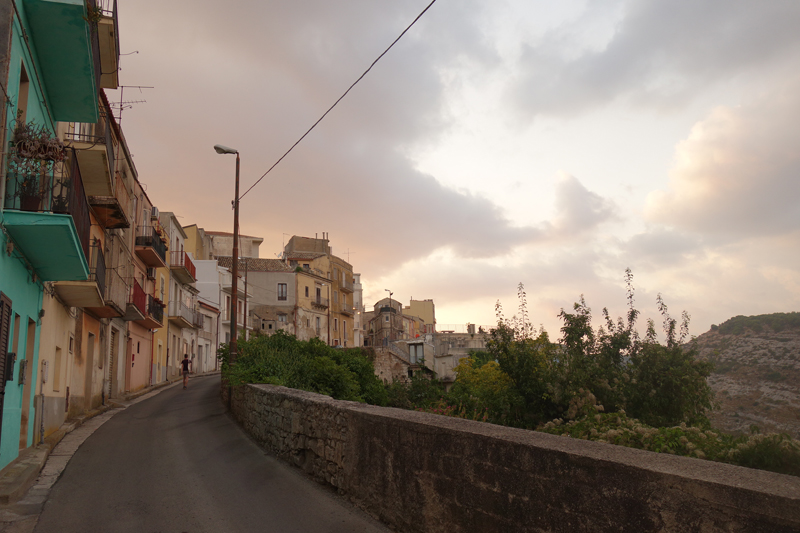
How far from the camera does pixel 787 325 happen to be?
27922mm

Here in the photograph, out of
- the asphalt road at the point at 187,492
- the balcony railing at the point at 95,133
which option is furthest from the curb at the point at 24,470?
the balcony railing at the point at 95,133

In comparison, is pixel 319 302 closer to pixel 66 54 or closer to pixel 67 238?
pixel 66 54

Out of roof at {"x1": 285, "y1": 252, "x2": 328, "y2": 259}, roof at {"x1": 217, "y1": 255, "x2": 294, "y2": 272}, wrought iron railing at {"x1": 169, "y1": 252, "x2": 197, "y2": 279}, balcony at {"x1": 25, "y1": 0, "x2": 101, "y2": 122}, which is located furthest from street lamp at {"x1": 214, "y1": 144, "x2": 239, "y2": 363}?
roof at {"x1": 285, "y1": 252, "x2": 328, "y2": 259}

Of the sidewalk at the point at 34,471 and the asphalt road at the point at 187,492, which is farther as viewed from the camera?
the sidewalk at the point at 34,471

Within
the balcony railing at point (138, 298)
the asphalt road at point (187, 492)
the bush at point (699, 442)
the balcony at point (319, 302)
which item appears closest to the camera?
the bush at point (699, 442)

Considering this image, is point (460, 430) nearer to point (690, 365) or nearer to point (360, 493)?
point (360, 493)

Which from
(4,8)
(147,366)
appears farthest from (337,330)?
(4,8)

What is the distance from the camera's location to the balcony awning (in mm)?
8391

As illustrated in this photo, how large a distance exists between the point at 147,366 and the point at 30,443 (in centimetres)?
1918

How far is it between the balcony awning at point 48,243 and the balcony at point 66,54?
3171 mm

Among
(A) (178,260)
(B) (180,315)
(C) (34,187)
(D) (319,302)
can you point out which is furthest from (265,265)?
(C) (34,187)

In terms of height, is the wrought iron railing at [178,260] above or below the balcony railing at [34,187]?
above

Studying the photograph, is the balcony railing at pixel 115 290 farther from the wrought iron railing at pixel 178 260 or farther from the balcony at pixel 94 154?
the wrought iron railing at pixel 178 260

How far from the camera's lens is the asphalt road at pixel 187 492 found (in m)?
A: 6.12
